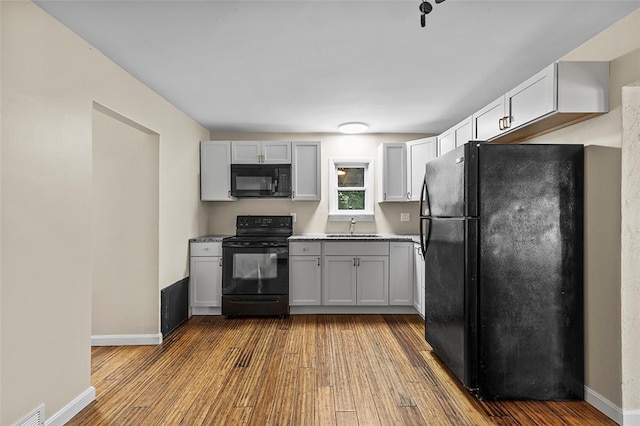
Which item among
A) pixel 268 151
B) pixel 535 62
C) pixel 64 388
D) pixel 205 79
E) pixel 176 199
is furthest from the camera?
pixel 268 151

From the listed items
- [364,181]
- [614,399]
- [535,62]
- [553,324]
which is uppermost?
[535,62]

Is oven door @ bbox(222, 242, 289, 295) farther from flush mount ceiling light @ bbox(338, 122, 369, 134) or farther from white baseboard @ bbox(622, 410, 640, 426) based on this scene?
white baseboard @ bbox(622, 410, 640, 426)

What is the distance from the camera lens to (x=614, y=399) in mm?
2107

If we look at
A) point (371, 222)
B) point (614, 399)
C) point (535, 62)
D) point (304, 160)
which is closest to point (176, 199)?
point (304, 160)

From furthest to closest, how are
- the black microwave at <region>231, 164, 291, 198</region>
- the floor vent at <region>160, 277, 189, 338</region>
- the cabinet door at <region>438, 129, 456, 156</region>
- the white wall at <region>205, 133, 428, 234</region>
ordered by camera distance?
the white wall at <region>205, 133, 428, 234</region> → the black microwave at <region>231, 164, 291, 198</region> → the cabinet door at <region>438, 129, 456, 156</region> → the floor vent at <region>160, 277, 189, 338</region>

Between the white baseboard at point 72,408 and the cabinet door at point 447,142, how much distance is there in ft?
12.0

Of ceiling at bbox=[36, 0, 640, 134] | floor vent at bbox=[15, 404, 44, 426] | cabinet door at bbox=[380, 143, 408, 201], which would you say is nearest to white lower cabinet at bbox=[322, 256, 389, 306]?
cabinet door at bbox=[380, 143, 408, 201]

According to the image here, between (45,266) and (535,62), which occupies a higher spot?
(535,62)

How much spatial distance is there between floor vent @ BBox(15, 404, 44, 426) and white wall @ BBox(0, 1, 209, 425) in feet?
0.10

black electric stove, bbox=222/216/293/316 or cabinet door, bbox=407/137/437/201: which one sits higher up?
cabinet door, bbox=407/137/437/201

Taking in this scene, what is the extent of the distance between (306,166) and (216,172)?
1151 mm

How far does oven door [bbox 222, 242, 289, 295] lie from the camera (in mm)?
4203

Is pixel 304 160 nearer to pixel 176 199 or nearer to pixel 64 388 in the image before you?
pixel 176 199

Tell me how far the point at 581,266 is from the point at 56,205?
3.24 meters
